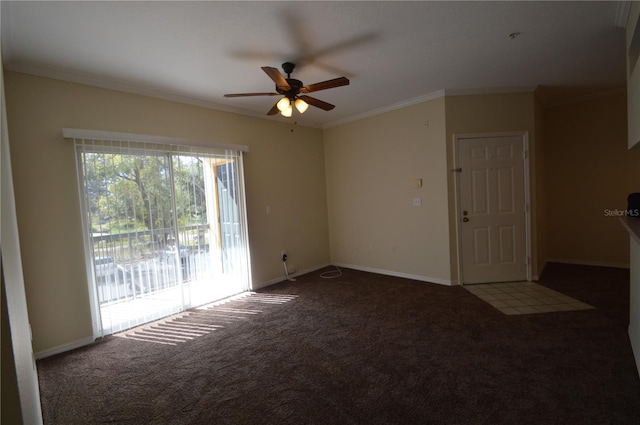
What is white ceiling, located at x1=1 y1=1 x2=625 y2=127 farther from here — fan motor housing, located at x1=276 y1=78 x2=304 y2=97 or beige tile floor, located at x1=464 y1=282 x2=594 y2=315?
beige tile floor, located at x1=464 y1=282 x2=594 y2=315

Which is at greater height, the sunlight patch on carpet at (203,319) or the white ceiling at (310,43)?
the white ceiling at (310,43)

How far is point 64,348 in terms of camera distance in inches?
111

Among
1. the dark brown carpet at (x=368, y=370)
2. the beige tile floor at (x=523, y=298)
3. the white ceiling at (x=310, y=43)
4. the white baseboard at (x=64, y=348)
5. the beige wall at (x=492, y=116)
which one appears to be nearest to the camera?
the dark brown carpet at (x=368, y=370)

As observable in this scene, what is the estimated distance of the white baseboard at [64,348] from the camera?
8.83ft

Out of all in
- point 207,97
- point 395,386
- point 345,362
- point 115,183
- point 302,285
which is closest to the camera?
point 395,386

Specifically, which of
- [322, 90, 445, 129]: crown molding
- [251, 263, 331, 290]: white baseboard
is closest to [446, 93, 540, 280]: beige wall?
[322, 90, 445, 129]: crown molding

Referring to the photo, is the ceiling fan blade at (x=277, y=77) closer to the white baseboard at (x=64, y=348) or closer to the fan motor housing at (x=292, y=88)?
the fan motor housing at (x=292, y=88)

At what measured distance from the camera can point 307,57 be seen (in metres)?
2.83

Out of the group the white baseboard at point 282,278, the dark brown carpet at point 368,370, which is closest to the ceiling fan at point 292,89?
the dark brown carpet at point 368,370

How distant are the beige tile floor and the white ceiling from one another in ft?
8.77

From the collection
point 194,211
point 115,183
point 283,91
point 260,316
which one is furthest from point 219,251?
point 283,91

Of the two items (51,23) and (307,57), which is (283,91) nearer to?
(307,57)

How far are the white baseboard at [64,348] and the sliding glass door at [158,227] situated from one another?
0.15 meters

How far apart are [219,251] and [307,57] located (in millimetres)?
2707
